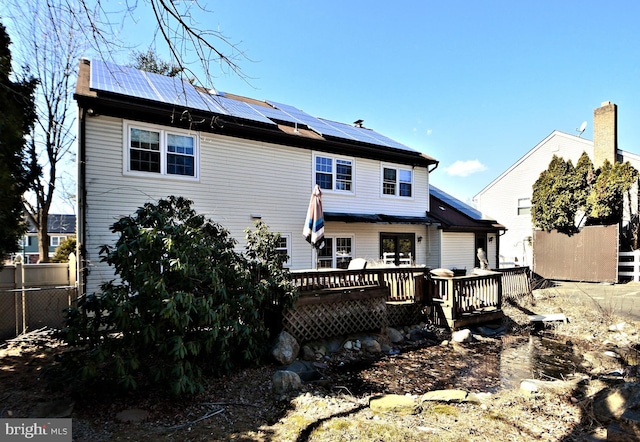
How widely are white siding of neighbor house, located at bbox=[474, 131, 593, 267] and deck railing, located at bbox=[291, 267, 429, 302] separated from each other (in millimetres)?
12457

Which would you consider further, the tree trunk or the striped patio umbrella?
the tree trunk

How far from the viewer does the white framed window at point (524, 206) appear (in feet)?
65.9

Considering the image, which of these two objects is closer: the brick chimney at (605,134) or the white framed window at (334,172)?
the white framed window at (334,172)

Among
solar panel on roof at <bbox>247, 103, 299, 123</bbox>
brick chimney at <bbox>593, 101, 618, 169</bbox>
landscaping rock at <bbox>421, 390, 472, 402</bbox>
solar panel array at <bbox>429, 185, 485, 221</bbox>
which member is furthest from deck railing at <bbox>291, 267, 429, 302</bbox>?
brick chimney at <bbox>593, 101, 618, 169</bbox>

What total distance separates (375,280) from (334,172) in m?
5.16

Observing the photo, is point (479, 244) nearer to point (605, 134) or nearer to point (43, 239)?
point (605, 134)

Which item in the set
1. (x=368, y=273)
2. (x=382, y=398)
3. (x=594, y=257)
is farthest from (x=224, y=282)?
(x=594, y=257)

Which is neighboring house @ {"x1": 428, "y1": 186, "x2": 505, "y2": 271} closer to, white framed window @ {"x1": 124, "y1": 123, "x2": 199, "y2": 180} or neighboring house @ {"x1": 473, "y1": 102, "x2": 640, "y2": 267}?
neighboring house @ {"x1": 473, "y1": 102, "x2": 640, "y2": 267}

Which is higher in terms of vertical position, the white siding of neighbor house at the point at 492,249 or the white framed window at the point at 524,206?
the white framed window at the point at 524,206

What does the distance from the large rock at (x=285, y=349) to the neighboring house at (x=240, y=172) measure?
4204 millimetres

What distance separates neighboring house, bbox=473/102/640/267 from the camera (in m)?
17.1

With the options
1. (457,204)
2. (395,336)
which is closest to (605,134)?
(457,204)

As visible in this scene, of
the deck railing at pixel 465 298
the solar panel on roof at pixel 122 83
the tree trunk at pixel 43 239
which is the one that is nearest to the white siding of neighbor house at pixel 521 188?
the deck railing at pixel 465 298

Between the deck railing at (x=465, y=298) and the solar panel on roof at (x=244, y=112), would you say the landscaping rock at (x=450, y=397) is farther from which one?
the solar panel on roof at (x=244, y=112)
